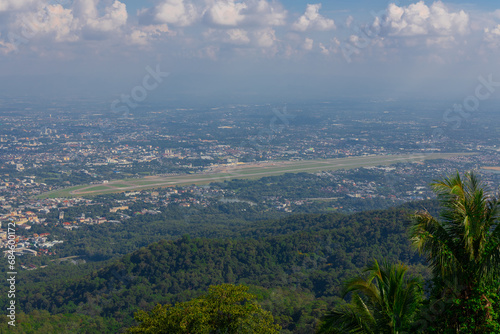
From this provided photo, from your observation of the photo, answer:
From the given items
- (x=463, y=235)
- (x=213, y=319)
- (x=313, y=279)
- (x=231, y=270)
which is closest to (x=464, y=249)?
(x=463, y=235)

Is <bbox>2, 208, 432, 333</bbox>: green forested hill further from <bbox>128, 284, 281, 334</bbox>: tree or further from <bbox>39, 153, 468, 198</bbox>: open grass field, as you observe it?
<bbox>39, 153, 468, 198</bbox>: open grass field

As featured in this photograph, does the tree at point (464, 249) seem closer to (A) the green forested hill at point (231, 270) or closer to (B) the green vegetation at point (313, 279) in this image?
(B) the green vegetation at point (313, 279)

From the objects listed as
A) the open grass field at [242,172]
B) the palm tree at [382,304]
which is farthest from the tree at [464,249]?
the open grass field at [242,172]

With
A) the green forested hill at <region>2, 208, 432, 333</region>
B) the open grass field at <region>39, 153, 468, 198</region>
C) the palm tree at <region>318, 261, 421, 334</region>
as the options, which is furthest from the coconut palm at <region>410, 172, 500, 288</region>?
the open grass field at <region>39, 153, 468, 198</region>

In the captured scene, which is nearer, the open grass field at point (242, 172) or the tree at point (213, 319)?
the tree at point (213, 319)

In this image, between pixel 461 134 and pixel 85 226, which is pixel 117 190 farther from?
pixel 461 134
